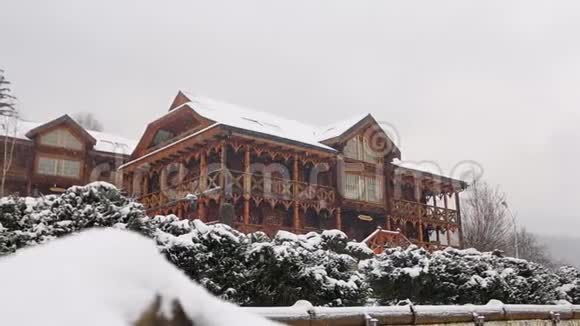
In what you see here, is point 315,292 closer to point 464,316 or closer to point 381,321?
point 381,321

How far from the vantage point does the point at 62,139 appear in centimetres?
3419

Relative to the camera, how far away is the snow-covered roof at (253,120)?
78.4 feet

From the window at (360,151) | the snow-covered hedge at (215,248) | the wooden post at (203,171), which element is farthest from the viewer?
the window at (360,151)

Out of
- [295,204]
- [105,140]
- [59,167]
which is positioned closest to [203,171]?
[295,204]

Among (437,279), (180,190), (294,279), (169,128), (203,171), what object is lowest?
(294,279)

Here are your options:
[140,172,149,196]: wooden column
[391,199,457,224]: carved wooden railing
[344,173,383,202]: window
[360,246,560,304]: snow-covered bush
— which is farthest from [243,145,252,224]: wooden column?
→ [360,246,560,304]: snow-covered bush

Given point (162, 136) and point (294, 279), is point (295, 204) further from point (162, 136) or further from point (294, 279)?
point (294, 279)

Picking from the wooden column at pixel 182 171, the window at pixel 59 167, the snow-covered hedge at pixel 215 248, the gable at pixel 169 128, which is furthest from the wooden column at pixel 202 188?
the window at pixel 59 167

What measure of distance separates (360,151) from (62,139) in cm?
1775

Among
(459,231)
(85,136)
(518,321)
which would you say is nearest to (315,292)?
(518,321)

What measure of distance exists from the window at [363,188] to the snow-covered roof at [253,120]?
2.25 metres

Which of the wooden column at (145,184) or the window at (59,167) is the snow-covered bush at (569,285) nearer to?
the wooden column at (145,184)

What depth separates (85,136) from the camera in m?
34.5

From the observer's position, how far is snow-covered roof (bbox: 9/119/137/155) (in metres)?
34.1
